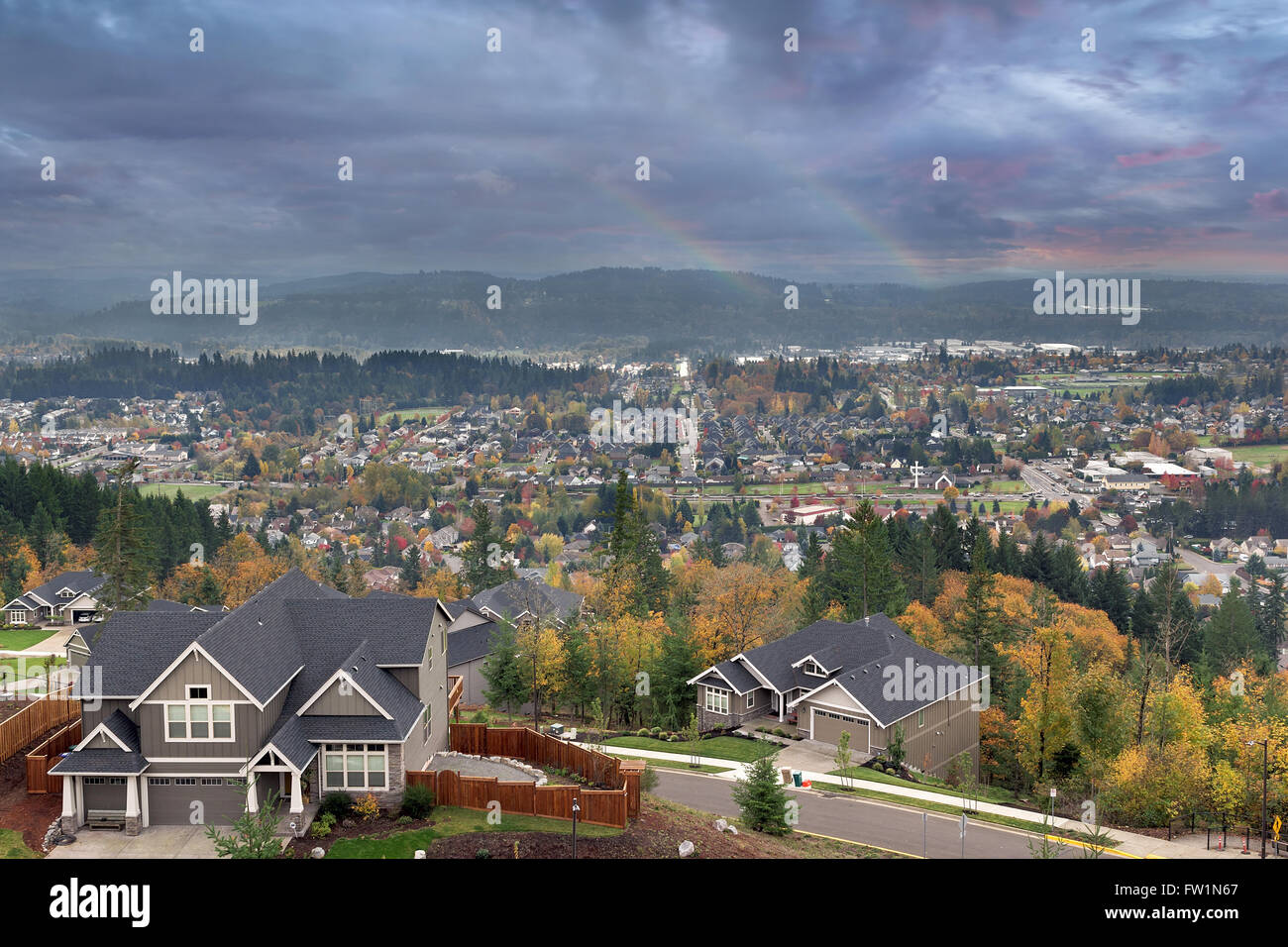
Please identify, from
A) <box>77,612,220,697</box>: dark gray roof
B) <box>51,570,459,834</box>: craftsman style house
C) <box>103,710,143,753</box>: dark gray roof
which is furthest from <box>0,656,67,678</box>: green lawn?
<box>103,710,143,753</box>: dark gray roof

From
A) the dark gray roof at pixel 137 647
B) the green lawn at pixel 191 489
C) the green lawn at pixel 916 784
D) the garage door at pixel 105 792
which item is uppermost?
the green lawn at pixel 191 489

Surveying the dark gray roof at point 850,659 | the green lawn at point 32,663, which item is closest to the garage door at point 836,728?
the dark gray roof at point 850,659

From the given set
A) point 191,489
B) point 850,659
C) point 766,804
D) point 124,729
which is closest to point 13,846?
point 124,729

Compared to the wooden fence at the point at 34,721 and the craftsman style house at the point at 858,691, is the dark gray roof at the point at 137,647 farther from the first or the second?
the craftsman style house at the point at 858,691

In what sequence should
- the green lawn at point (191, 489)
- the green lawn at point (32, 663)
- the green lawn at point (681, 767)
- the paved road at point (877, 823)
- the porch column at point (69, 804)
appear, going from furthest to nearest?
the green lawn at point (191, 489) < the green lawn at point (32, 663) < the green lawn at point (681, 767) < the paved road at point (877, 823) < the porch column at point (69, 804)

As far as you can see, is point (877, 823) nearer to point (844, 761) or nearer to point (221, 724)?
point (844, 761)

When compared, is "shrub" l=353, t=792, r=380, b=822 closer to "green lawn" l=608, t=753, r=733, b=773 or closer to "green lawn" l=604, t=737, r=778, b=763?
"green lawn" l=608, t=753, r=733, b=773

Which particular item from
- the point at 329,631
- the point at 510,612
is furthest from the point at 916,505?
the point at 329,631
